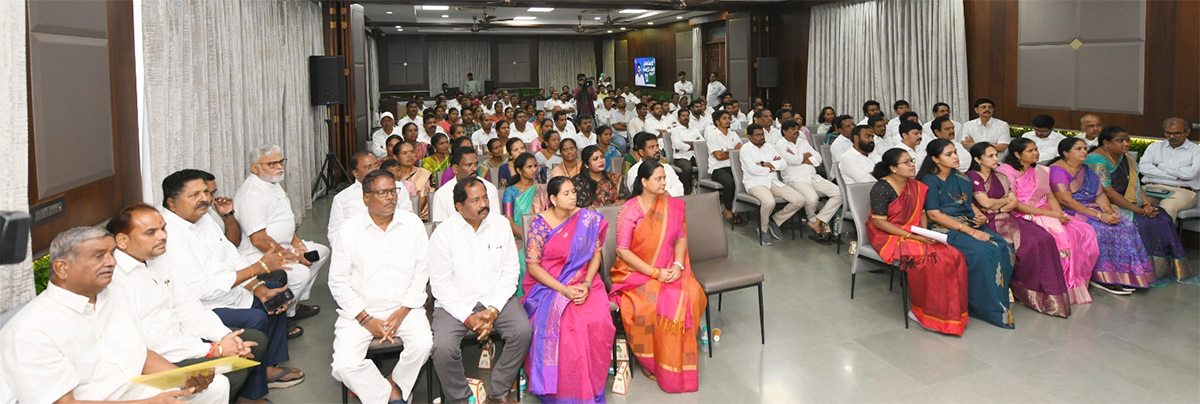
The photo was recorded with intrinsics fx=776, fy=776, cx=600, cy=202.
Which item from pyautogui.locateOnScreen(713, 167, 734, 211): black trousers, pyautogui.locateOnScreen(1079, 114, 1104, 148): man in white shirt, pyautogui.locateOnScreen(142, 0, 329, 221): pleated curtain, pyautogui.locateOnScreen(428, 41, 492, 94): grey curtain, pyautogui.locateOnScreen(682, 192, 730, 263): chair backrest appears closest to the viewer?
pyautogui.locateOnScreen(142, 0, 329, 221): pleated curtain

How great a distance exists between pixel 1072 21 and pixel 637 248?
6297 mm

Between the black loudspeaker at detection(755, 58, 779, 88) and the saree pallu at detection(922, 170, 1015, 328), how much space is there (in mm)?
8168

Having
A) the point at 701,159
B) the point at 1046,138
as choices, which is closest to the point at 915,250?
the point at 701,159

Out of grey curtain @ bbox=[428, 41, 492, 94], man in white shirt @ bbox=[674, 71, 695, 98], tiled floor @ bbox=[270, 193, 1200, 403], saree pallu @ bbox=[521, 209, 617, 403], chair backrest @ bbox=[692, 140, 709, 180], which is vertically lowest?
tiled floor @ bbox=[270, 193, 1200, 403]

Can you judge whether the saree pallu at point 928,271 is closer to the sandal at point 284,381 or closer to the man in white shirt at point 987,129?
the sandal at point 284,381

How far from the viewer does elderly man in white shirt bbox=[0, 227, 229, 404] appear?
235cm

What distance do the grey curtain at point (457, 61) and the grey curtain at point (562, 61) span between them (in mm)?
1690

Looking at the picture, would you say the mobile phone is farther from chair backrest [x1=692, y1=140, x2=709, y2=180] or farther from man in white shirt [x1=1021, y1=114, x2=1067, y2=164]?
man in white shirt [x1=1021, y1=114, x2=1067, y2=164]

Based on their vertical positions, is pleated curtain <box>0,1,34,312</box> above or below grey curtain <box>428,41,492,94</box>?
below

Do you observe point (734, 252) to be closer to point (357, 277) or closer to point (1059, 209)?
point (1059, 209)

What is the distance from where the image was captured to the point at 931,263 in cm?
464

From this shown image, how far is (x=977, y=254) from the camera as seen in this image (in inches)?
187

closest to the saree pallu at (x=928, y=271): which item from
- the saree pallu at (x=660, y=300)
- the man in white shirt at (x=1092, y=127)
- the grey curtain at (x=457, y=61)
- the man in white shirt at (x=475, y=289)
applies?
the saree pallu at (x=660, y=300)

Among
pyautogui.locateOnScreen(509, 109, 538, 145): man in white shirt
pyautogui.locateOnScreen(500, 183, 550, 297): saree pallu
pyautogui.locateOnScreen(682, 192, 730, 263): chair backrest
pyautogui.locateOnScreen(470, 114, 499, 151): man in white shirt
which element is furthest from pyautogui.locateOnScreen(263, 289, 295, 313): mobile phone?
pyautogui.locateOnScreen(470, 114, 499, 151): man in white shirt
